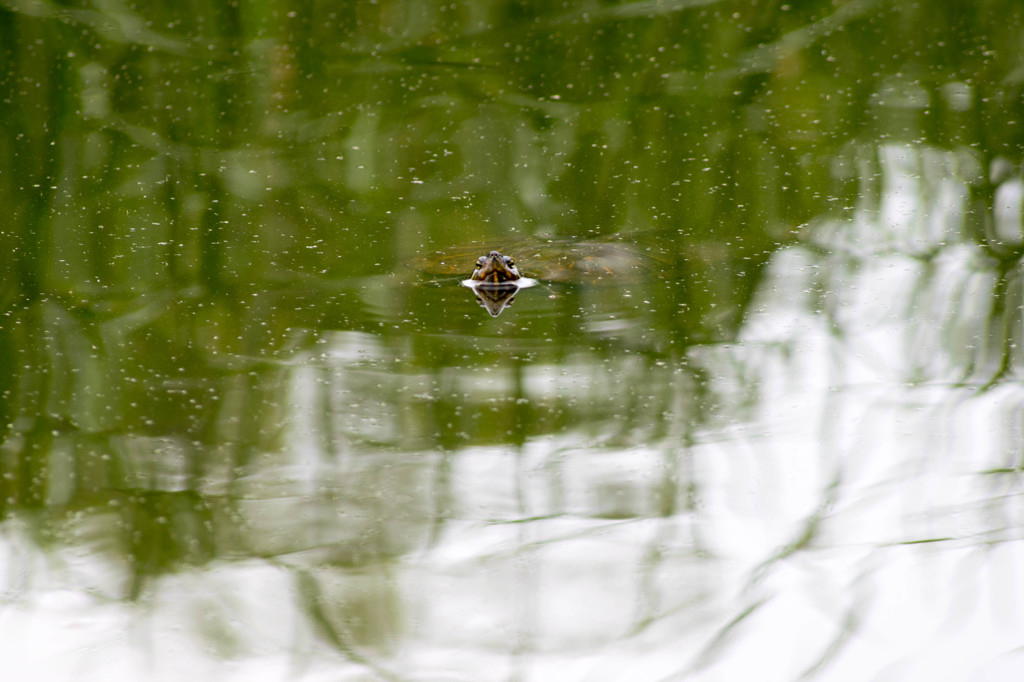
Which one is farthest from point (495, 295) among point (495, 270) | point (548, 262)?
point (548, 262)

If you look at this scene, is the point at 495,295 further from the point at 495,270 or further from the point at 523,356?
the point at 523,356

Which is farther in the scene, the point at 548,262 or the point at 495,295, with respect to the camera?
the point at 548,262

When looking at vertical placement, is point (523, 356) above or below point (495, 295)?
below

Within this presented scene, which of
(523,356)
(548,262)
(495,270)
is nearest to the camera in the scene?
(523,356)

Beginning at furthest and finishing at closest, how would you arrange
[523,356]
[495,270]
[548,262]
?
1. [548,262]
2. [495,270]
3. [523,356]

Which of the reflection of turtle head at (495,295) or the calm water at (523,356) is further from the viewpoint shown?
the reflection of turtle head at (495,295)
